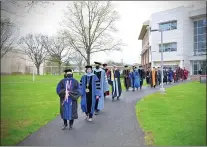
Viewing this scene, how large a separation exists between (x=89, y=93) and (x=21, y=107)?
154 centimetres

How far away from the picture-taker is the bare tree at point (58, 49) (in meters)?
4.77

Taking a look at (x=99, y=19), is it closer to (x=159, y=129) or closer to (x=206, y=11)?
(x=206, y=11)

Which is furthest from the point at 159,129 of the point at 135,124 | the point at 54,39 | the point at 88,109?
the point at 54,39

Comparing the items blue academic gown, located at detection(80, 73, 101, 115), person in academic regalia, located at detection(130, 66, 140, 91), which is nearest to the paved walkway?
blue academic gown, located at detection(80, 73, 101, 115)

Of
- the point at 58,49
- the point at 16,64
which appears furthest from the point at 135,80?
the point at 16,64

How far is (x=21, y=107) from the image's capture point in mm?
5035

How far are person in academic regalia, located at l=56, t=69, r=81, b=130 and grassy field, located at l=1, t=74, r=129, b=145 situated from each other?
149 mm

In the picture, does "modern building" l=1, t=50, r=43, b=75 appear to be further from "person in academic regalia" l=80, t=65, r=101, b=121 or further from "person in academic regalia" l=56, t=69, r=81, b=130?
"person in academic regalia" l=80, t=65, r=101, b=121

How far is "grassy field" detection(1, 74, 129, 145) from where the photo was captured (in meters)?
4.49

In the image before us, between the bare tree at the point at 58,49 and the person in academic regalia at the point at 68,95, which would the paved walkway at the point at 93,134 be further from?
the bare tree at the point at 58,49

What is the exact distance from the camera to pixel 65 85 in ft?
16.6

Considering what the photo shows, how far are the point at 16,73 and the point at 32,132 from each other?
1.07 m

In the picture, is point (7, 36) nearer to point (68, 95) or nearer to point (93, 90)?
point (68, 95)

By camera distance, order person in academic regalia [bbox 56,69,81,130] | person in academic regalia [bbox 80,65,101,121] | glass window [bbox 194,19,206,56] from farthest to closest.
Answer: person in academic regalia [bbox 80,65,101,121]
glass window [bbox 194,19,206,56]
person in academic regalia [bbox 56,69,81,130]
